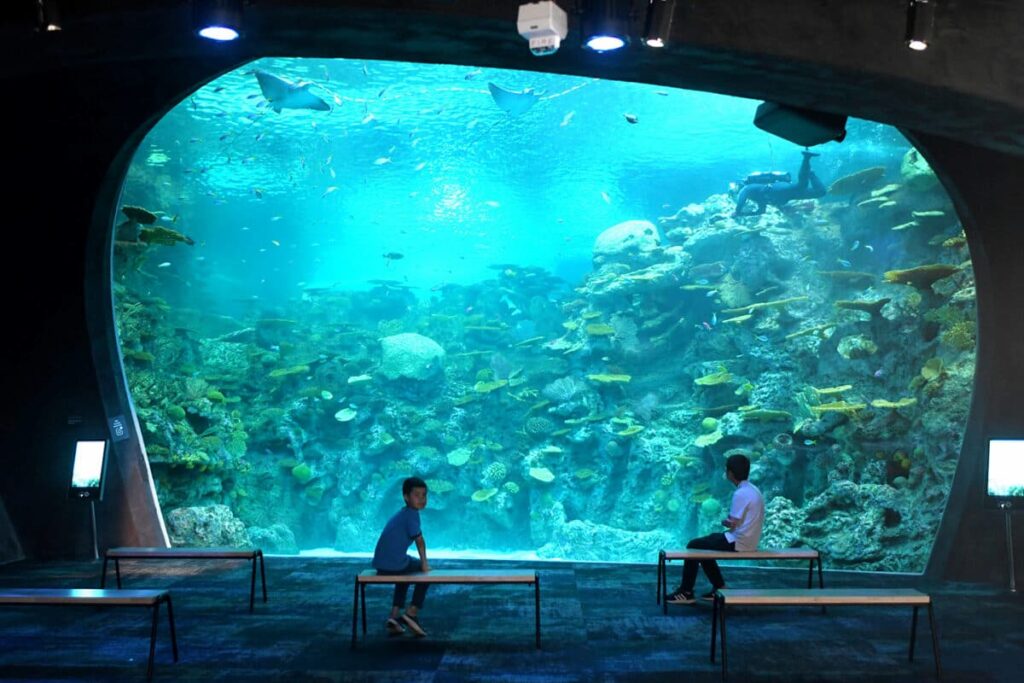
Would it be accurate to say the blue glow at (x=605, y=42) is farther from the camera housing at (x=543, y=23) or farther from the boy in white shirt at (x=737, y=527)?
the boy in white shirt at (x=737, y=527)

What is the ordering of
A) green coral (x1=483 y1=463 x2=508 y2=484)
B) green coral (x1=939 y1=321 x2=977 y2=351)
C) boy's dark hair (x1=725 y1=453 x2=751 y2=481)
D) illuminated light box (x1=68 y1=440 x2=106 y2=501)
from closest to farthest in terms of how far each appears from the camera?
boy's dark hair (x1=725 y1=453 x2=751 y2=481) < illuminated light box (x1=68 y1=440 x2=106 y2=501) < green coral (x1=939 y1=321 x2=977 y2=351) < green coral (x1=483 y1=463 x2=508 y2=484)

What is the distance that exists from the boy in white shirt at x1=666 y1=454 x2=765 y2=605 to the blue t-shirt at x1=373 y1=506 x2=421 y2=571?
237 centimetres

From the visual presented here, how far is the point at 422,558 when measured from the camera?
571 cm

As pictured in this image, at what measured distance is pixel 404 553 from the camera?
5590 millimetres

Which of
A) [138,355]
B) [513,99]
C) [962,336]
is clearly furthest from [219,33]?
[513,99]

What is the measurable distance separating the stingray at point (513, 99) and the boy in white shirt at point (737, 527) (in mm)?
14280

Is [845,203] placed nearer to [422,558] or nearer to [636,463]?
[636,463]

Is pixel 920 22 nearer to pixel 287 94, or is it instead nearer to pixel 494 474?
pixel 494 474

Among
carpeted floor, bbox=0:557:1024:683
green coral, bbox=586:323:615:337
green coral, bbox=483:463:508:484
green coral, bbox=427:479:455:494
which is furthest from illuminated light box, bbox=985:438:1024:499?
green coral, bbox=427:479:455:494

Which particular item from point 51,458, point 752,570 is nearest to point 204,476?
point 51,458

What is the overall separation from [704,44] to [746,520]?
370 cm

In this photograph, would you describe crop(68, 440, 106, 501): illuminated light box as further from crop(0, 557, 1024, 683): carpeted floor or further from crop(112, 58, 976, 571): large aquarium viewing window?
crop(112, 58, 976, 571): large aquarium viewing window

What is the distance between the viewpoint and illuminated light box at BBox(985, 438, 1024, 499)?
24.2 feet

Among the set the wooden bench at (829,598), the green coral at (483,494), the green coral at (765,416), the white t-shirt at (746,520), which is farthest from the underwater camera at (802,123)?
the green coral at (483,494)
